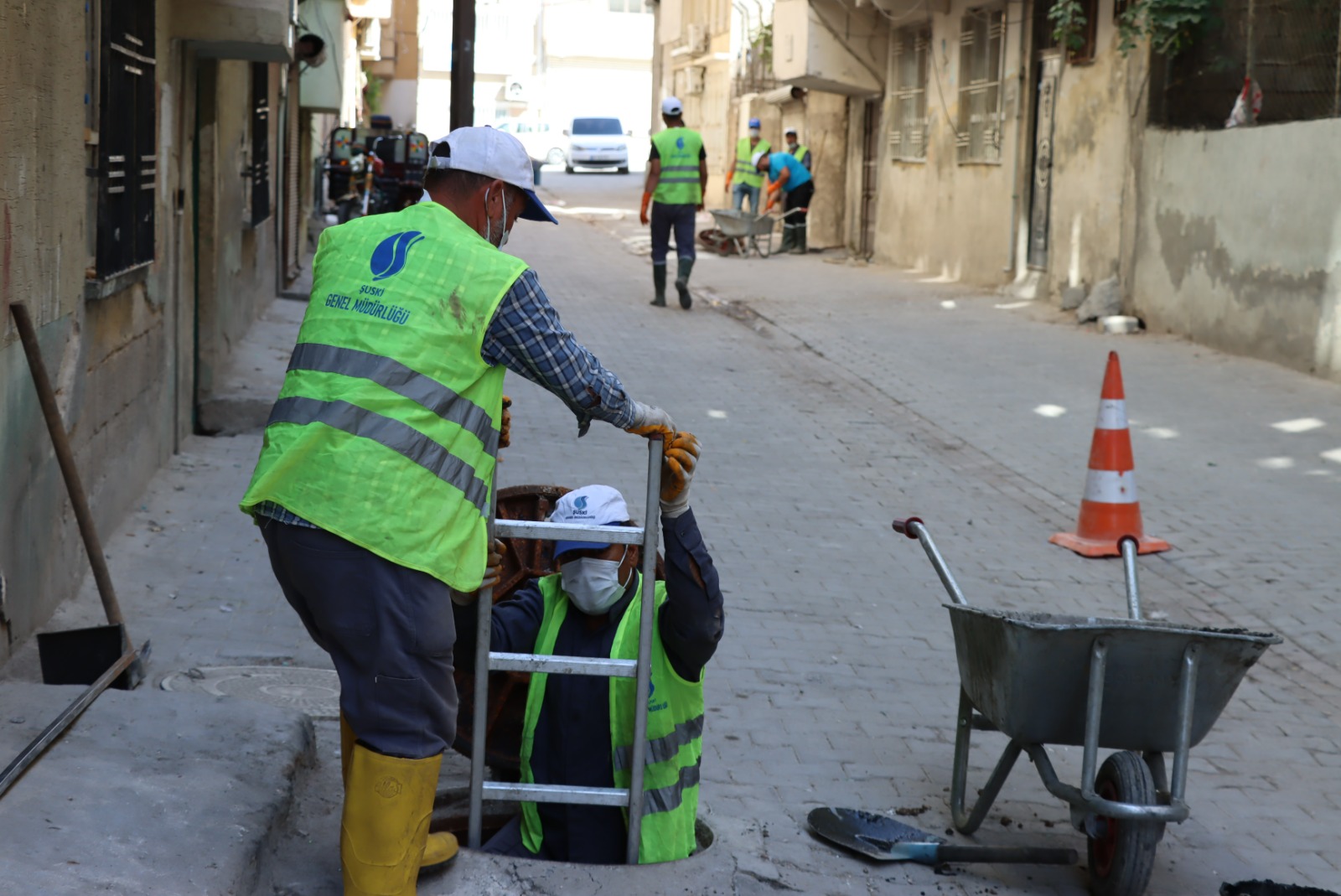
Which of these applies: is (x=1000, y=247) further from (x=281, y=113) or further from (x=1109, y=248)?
(x=281, y=113)

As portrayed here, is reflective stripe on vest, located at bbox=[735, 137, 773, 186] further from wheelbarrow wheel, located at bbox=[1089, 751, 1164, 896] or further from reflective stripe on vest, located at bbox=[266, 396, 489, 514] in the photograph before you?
reflective stripe on vest, located at bbox=[266, 396, 489, 514]

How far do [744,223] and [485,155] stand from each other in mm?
18579

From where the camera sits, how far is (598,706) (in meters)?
3.93

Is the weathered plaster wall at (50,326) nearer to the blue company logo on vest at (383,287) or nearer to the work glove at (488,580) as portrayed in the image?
the work glove at (488,580)

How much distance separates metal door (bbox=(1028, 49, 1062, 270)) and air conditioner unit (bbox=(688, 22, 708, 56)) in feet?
59.9

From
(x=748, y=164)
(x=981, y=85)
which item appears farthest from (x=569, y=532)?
(x=748, y=164)

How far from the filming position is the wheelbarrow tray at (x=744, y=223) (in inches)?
848

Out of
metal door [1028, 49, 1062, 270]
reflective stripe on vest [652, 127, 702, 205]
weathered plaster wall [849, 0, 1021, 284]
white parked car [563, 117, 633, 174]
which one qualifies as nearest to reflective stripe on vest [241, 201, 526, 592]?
reflective stripe on vest [652, 127, 702, 205]

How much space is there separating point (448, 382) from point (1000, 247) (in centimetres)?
1484

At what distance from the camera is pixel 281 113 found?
15.8 metres

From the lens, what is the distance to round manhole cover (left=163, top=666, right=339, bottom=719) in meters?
4.83

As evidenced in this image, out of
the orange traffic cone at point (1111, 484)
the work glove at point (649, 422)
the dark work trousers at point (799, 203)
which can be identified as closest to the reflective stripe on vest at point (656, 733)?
the work glove at point (649, 422)

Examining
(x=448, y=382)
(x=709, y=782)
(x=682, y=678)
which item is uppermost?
(x=448, y=382)

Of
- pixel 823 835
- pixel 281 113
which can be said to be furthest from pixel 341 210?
pixel 823 835
